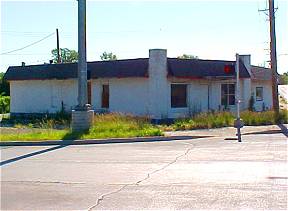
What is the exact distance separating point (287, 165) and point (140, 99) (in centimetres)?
2119

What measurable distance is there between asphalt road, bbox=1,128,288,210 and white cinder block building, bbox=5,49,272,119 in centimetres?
1410

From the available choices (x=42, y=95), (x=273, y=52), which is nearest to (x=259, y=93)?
(x=273, y=52)

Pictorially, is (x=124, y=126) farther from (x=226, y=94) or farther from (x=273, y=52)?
(x=226, y=94)

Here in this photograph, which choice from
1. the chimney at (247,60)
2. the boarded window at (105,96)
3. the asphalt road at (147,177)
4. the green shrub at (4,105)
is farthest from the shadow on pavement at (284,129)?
the green shrub at (4,105)

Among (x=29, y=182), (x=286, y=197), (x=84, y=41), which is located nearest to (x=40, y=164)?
(x=29, y=182)


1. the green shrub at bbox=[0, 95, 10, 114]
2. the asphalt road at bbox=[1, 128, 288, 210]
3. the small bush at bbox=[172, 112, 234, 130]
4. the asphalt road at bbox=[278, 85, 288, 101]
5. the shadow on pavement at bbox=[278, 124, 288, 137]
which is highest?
the asphalt road at bbox=[278, 85, 288, 101]

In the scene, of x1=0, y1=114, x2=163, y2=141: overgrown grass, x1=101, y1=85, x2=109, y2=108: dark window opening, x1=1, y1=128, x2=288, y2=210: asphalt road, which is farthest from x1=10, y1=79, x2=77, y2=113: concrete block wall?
x1=1, y1=128, x2=288, y2=210: asphalt road

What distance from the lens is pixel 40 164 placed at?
14.9 metres

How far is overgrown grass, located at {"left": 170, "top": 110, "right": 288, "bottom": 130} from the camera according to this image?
27523mm

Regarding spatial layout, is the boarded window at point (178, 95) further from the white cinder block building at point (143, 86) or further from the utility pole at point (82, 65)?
the utility pole at point (82, 65)

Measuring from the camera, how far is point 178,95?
34656 millimetres

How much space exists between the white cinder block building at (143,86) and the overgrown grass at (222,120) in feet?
11.6

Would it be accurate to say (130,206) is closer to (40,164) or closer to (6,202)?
(6,202)

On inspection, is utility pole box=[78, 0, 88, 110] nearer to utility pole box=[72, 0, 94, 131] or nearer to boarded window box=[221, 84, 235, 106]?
utility pole box=[72, 0, 94, 131]
